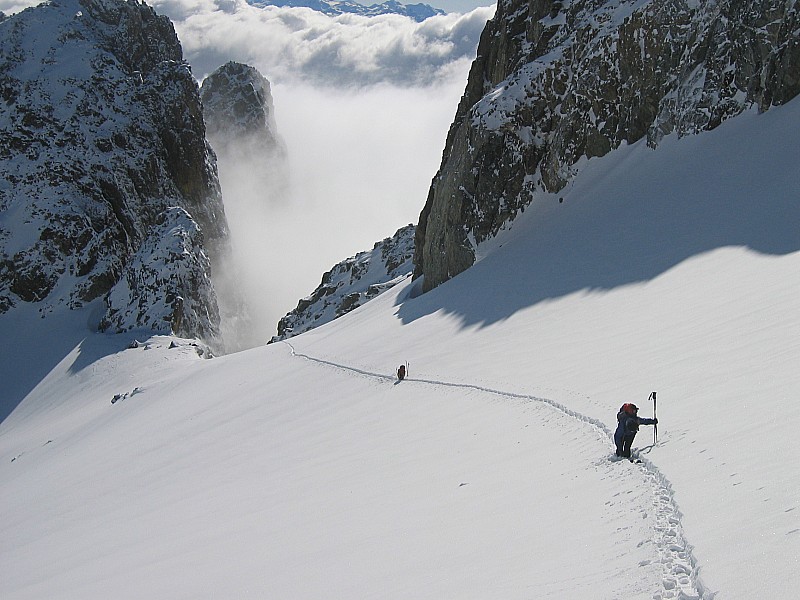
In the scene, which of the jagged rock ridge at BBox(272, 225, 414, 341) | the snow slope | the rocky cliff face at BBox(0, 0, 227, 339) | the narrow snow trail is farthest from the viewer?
the rocky cliff face at BBox(0, 0, 227, 339)

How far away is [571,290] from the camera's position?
2986cm

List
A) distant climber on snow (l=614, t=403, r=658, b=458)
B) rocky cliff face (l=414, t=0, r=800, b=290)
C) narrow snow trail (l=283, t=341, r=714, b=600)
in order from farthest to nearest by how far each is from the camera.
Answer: rocky cliff face (l=414, t=0, r=800, b=290) → distant climber on snow (l=614, t=403, r=658, b=458) → narrow snow trail (l=283, t=341, r=714, b=600)

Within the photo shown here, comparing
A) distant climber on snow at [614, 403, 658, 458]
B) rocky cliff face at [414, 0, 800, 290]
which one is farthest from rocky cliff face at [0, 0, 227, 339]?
distant climber on snow at [614, 403, 658, 458]

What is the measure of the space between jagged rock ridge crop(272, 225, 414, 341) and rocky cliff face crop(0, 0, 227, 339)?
36.5 feet

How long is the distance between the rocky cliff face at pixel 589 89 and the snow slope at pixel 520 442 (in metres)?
2.02

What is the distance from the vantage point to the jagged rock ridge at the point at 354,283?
73.8 m

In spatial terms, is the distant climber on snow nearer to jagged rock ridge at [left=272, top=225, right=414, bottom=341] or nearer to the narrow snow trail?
the narrow snow trail

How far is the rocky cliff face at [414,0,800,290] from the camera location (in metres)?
35.1

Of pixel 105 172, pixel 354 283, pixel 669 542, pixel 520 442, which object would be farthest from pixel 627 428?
pixel 105 172

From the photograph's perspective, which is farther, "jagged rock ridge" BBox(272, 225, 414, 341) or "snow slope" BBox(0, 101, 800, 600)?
"jagged rock ridge" BBox(272, 225, 414, 341)

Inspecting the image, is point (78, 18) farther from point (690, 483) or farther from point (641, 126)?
point (690, 483)

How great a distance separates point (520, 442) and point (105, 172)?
8654 centimetres

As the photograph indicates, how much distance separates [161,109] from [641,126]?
255ft

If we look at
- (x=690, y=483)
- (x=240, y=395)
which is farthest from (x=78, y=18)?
(x=690, y=483)
